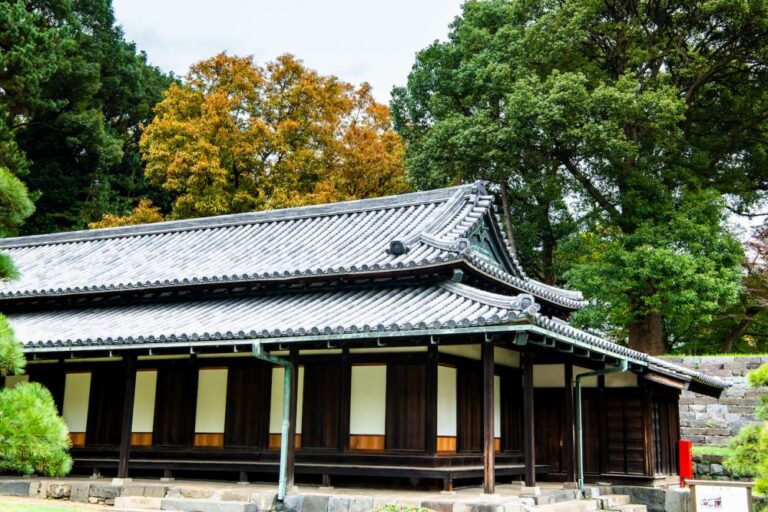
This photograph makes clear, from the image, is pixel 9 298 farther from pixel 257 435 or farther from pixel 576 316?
pixel 576 316

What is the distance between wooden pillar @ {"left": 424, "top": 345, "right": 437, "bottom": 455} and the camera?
13.6 metres

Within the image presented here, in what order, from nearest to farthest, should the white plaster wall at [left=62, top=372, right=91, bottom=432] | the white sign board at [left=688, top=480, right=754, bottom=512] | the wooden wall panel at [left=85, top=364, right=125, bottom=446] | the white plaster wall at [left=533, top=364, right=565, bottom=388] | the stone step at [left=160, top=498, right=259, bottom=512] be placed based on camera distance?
the white sign board at [left=688, top=480, right=754, bottom=512], the stone step at [left=160, top=498, right=259, bottom=512], the wooden wall panel at [left=85, top=364, right=125, bottom=446], the white plaster wall at [left=62, top=372, right=91, bottom=432], the white plaster wall at [left=533, top=364, right=565, bottom=388]

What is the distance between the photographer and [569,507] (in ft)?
44.9

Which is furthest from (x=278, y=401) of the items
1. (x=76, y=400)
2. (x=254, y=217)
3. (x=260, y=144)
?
(x=260, y=144)

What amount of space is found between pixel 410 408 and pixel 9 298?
38.4 feet

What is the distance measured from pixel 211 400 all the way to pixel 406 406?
451 cm

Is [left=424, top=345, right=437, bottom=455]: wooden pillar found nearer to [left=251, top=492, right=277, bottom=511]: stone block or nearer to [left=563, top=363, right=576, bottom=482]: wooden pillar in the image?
[left=251, top=492, right=277, bottom=511]: stone block

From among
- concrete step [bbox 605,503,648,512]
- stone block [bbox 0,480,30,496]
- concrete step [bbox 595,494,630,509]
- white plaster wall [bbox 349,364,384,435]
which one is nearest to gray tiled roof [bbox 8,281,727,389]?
white plaster wall [bbox 349,364,384,435]

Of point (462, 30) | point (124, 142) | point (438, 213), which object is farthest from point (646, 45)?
point (124, 142)

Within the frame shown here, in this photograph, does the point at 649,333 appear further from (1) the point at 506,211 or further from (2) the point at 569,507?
(2) the point at 569,507

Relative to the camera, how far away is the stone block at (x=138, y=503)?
13977mm

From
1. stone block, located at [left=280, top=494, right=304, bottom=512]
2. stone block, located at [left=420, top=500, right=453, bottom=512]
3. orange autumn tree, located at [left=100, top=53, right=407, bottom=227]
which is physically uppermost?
orange autumn tree, located at [left=100, top=53, right=407, bottom=227]

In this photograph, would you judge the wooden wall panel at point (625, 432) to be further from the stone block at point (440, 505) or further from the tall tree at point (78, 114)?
the tall tree at point (78, 114)

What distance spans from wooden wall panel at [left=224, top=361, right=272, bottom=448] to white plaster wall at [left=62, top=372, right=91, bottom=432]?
379 centimetres
